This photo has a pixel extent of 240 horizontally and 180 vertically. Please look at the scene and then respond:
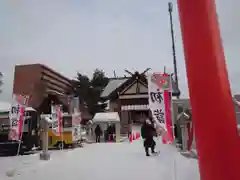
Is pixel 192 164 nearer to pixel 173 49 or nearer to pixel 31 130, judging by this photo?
pixel 31 130

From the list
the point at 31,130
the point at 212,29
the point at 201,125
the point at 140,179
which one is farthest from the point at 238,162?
the point at 31,130

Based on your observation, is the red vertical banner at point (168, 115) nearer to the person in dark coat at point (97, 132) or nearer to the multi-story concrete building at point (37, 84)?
the person in dark coat at point (97, 132)

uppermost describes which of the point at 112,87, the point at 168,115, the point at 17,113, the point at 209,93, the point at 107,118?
the point at 112,87

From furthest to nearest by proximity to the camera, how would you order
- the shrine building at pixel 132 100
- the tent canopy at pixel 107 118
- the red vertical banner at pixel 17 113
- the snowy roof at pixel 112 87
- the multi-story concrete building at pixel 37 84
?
1. the snowy roof at pixel 112 87
2. the shrine building at pixel 132 100
3. the multi-story concrete building at pixel 37 84
4. the tent canopy at pixel 107 118
5. the red vertical banner at pixel 17 113

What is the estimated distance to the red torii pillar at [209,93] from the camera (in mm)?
2662

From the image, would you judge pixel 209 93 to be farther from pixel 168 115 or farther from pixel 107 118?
pixel 107 118

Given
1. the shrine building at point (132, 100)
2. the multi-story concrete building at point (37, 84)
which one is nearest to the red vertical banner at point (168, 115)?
the multi-story concrete building at point (37, 84)

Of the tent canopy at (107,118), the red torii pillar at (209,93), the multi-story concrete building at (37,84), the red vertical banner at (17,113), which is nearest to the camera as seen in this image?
the red torii pillar at (209,93)

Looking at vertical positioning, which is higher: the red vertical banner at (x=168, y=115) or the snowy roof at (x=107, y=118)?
the snowy roof at (x=107, y=118)

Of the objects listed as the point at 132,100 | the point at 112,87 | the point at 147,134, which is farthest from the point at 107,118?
the point at 112,87

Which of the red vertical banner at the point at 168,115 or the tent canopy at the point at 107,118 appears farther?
the tent canopy at the point at 107,118

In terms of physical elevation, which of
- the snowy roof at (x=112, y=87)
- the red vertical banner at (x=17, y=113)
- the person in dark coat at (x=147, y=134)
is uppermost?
the snowy roof at (x=112, y=87)

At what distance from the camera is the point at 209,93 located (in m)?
2.79

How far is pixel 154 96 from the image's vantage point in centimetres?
838
